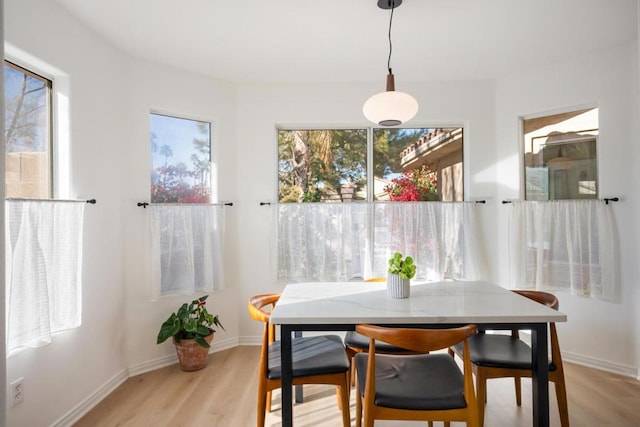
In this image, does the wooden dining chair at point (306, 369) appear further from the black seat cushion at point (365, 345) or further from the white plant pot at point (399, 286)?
the white plant pot at point (399, 286)

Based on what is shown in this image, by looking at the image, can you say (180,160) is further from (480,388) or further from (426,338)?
(480,388)

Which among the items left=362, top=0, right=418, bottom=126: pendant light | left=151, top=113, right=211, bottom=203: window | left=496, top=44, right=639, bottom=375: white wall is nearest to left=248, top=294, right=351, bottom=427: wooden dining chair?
left=362, top=0, right=418, bottom=126: pendant light

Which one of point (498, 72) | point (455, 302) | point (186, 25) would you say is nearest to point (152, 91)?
point (186, 25)

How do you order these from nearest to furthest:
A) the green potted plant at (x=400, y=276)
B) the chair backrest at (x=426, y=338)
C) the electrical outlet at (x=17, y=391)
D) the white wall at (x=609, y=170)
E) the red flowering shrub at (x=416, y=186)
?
1. the chair backrest at (x=426, y=338)
2. the electrical outlet at (x=17, y=391)
3. the green potted plant at (x=400, y=276)
4. the white wall at (x=609, y=170)
5. the red flowering shrub at (x=416, y=186)

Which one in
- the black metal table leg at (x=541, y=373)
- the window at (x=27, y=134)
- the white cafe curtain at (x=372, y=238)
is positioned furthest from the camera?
→ the white cafe curtain at (x=372, y=238)

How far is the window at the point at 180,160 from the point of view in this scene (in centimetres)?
310

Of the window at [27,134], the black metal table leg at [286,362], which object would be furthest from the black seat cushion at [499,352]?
the window at [27,134]

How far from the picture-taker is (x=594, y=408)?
2330 millimetres

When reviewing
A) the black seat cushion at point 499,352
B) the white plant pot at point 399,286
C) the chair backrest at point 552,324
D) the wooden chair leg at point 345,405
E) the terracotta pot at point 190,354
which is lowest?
the terracotta pot at point 190,354

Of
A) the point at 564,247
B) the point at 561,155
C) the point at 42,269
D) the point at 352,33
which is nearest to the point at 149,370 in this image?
the point at 42,269

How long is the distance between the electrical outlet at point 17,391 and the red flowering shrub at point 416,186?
2930 millimetres

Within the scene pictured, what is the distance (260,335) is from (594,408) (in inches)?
101

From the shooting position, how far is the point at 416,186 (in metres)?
3.52

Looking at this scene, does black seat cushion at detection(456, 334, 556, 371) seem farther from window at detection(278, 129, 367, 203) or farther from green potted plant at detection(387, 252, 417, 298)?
window at detection(278, 129, 367, 203)
